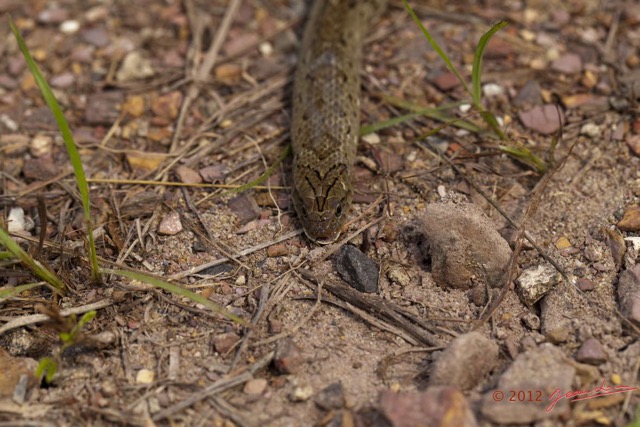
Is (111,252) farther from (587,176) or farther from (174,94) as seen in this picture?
(587,176)

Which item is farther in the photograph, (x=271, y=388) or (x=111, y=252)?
(x=111, y=252)

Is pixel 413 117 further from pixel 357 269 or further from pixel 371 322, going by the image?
pixel 371 322

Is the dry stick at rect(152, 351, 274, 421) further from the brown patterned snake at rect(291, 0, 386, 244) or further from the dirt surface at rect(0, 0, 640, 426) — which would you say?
the brown patterned snake at rect(291, 0, 386, 244)

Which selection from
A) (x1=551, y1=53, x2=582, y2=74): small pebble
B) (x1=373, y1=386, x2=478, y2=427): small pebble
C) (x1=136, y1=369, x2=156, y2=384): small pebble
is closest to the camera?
(x1=373, y1=386, x2=478, y2=427): small pebble

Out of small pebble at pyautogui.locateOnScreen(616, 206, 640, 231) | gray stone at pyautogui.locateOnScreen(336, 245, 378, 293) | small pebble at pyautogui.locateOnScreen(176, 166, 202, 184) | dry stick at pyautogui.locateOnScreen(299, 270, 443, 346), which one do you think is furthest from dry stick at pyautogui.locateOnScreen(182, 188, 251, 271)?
small pebble at pyautogui.locateOnScreen(616, 206, 640, 231)

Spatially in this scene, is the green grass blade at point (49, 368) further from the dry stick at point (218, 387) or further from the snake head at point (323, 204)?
the snake head at point (323, 204)

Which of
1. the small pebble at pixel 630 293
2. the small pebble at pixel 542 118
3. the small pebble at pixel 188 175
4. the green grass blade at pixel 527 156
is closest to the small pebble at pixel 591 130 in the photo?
the small pebble at pixel 542 118

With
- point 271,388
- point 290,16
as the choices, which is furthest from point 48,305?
point 290,16
